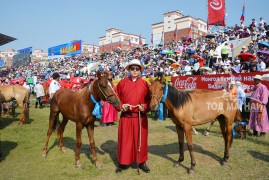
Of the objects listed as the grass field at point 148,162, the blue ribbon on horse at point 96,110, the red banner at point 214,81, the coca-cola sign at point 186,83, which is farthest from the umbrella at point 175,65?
the blue ribbon on horse at point 96,110

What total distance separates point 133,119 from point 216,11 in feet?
66.4

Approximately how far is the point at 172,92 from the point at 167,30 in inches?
2736

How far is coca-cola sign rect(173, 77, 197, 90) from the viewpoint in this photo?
11867mm

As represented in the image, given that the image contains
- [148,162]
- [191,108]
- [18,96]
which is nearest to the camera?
[191,108]

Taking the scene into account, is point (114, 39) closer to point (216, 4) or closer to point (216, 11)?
point (216, 11)

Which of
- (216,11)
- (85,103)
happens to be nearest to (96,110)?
(85,103)

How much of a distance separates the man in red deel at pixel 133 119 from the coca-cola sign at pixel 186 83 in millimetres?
7722

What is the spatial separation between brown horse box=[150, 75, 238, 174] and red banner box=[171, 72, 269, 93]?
465 centimetres

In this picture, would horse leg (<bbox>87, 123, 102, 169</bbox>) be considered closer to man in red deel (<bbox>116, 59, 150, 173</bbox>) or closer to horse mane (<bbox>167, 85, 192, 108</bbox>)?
man in red deel (<bbox>116, 59, 150, 173</bbox>)

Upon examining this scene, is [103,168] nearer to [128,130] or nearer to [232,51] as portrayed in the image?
[128,130]

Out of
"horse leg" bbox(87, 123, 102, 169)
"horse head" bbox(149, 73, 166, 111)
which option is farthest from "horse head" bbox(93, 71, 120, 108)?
"horse leg" bbox(87, 123, 102, 169)

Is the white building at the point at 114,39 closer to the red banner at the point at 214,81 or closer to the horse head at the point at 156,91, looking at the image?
the red banner at the point at 214,81

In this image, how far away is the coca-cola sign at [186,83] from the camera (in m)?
11.9

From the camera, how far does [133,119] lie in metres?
4.73
